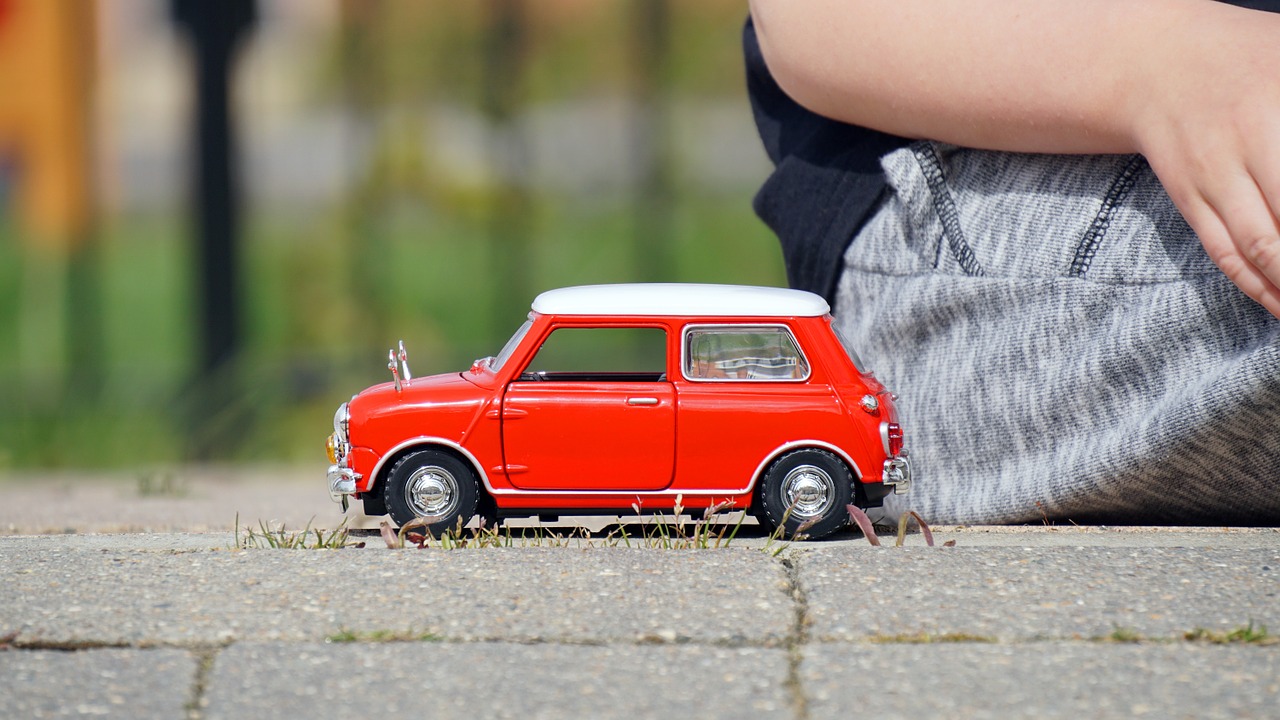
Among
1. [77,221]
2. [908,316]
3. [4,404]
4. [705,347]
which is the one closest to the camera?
[705,347]

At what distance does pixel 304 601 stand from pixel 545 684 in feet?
1.18

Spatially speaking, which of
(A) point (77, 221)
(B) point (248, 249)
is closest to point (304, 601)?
(B) point (248, 249)

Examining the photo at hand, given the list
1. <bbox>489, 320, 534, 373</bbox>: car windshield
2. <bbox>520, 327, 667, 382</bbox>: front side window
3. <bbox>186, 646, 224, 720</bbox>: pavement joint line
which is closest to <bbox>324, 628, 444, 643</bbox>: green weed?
<bbox>186, 646, 224, 720</bbox>: pavement joint line

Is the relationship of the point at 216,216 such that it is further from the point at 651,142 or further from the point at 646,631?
the point at 646,631

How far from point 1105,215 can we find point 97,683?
1470mm

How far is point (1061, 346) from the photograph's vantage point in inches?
78.7

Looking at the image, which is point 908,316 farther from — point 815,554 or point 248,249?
point 248,249

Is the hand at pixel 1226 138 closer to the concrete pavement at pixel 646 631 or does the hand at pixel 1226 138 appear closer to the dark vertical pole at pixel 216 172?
the concrete pavement at pixel 646 631

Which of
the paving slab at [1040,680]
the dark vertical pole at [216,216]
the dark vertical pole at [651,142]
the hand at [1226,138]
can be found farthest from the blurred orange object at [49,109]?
the paving slab at [1040,680]

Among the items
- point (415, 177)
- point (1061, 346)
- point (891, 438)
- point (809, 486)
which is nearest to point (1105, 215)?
point (1061, 346)

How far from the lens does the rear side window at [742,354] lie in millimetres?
1798

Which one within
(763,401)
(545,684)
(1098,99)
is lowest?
(545,684)

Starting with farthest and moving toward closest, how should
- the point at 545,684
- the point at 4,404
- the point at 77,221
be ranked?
the point at 77,221 → the point at 4,404 → the point at 545,684

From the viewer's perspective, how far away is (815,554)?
1.68 metres
